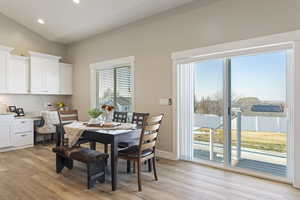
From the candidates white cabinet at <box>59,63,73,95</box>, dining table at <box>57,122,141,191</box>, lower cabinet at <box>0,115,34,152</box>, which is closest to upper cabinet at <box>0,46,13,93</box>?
lower cabinet at <box>0,115,34,152</box>

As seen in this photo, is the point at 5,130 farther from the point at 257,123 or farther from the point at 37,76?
the point at 257,123

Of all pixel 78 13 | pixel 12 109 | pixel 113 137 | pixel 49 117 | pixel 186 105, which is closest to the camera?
pixel 113 137

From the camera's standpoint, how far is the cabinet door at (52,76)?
560 centimetres

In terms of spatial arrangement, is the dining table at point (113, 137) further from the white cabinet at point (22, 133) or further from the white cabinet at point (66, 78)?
the white cabinet at point (66, 78)

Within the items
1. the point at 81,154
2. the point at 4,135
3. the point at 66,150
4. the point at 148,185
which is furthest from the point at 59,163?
the point at 4,135

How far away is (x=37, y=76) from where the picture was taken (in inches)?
211

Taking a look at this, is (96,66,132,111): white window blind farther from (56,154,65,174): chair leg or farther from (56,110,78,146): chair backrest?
(56,154,65,174): chair leg

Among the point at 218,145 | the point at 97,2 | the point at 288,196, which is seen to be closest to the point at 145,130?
the point at 218,145

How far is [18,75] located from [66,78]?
4.20 ft

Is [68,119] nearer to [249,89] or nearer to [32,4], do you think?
[32,4]

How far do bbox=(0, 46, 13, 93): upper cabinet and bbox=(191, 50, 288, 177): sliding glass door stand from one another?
433cm

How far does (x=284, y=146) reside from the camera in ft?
9.64

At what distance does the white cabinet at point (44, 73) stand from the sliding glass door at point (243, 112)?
13.2ft

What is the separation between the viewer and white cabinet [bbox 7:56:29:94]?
194 inches
